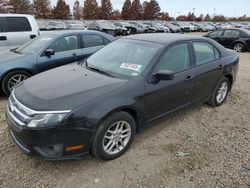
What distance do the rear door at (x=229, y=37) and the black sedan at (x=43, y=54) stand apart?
9674 millimetres

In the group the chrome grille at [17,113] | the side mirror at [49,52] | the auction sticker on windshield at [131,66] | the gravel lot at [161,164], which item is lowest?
the gravel lot at [161,164]

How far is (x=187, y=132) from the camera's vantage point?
3.79 meters

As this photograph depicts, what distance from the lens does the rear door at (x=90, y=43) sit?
599 centimetres

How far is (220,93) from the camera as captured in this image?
4.80 m

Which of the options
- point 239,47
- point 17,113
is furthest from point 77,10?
point 17,113

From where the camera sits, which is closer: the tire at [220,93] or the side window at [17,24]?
the tire at [220,93]

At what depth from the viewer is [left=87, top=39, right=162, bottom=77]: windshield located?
3.28 meters

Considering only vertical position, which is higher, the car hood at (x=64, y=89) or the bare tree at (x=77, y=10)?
Answer: the car hood at (x=64, y=89)

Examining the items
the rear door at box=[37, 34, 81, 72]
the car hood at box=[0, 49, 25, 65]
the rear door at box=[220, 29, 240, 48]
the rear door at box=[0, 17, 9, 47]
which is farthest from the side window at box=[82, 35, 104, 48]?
the rear door at box=[220, 29, 240, 48]

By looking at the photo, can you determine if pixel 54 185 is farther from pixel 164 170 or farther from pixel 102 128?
pixel 164 170

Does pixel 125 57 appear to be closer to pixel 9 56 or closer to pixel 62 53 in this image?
pixel 62 53

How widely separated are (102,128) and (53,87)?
816 millimetres

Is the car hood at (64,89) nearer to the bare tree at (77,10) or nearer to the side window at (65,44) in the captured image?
the side window at (65,44)

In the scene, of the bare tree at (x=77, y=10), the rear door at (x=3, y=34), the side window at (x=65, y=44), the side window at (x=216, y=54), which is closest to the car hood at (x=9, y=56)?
→ the side window at (x=65, y=44)
